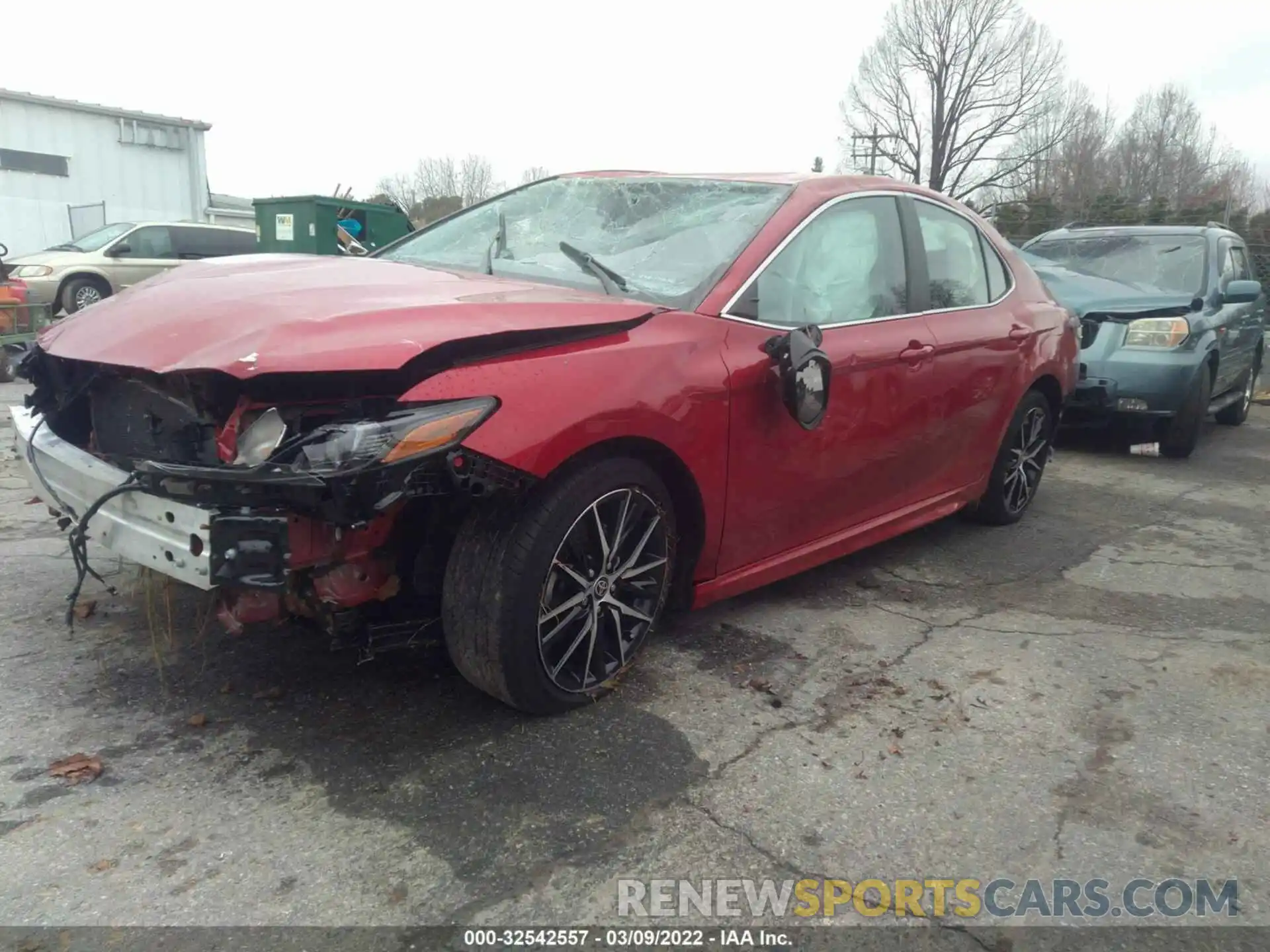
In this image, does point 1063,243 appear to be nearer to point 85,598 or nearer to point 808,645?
point 808,645

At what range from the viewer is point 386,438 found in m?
2.39

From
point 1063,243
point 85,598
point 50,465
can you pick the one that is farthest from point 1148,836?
point 1063,243

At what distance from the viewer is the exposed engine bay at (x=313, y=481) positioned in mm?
2381

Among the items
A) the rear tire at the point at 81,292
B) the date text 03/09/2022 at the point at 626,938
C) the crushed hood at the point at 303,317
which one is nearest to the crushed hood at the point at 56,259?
the rear tire at the point at 81,292

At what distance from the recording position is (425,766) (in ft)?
8.89

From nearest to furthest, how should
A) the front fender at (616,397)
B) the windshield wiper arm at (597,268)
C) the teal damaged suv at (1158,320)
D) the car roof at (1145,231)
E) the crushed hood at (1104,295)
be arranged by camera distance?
the front fender at (616,397) < the windshield wiper arm at (597,268) < the teal damaged suv at (1158,320) < the crushed hood at (1104,295) < the car roof at (1145,231)

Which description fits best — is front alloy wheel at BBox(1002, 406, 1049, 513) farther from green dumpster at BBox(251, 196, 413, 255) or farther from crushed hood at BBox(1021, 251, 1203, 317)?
green dumpster at BBox(251, 196, 413, 255)

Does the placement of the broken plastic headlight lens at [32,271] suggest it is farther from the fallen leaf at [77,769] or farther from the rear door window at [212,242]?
the fallen leaf at [77,769]

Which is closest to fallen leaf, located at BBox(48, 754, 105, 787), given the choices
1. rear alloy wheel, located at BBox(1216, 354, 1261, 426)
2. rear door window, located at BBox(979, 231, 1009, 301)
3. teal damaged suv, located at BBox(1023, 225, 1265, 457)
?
rear door window, located at BBox(979, 231, 1009, 301)

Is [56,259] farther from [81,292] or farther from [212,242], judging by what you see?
[212,242]

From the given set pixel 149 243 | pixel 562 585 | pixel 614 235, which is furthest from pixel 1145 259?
pixel 149 243

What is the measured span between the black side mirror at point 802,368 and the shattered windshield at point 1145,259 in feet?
18.9

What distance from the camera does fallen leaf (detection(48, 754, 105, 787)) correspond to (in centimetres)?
260

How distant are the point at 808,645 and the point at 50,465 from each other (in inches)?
98.6
